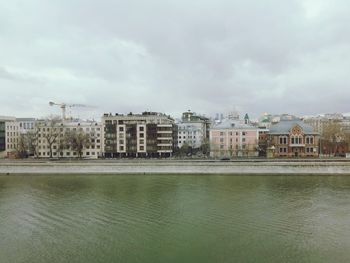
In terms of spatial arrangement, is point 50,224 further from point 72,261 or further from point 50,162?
point 50,162

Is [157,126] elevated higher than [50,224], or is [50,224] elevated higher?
[157,126]

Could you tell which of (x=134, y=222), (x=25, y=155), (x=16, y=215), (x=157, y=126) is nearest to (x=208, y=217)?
(x=134, y=222)

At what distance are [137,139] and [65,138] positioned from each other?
1687cm

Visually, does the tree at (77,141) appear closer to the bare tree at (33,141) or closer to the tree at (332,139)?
the bare tree at (33,141)

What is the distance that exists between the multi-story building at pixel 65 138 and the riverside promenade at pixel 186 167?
21142 millimetres

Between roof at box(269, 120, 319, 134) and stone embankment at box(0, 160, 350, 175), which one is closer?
stone embankment at box(0, 160, 350, 175)

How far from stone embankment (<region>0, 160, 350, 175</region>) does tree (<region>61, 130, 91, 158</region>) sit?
1755 centimetres

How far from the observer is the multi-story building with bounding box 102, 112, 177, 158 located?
88.5 meters

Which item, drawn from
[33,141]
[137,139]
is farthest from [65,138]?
[137,139]

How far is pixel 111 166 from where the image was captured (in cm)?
6356

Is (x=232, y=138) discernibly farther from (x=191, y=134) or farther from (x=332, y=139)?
(x=332, y=139)

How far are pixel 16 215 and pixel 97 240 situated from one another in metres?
11.8

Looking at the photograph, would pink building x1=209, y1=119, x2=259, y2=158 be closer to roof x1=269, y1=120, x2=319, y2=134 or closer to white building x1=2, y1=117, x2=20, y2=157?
roof x1=269, y1=120, x2=319, y2=134

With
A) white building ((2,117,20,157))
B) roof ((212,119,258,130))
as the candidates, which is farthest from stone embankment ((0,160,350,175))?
white building ((2,117,20,157))
